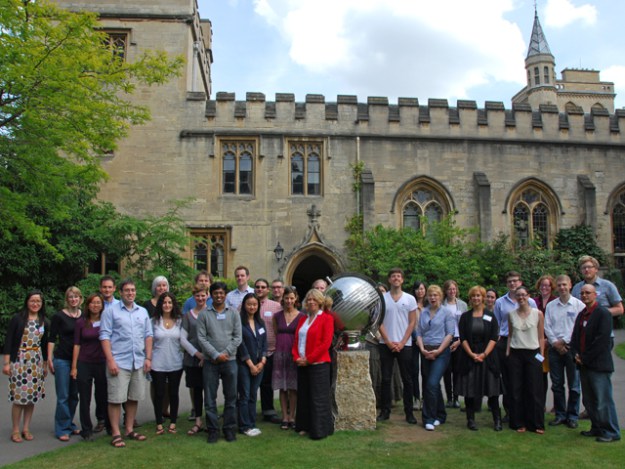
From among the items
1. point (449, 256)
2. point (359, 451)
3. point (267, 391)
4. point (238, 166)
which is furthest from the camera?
point (238, 166)

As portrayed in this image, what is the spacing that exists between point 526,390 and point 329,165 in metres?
13.4

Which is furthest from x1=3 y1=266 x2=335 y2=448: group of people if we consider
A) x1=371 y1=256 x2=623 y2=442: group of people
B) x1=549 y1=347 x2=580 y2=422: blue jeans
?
x1=549 y1=347 x2=580 y2=422: blue jeans

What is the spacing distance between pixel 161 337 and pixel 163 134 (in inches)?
521

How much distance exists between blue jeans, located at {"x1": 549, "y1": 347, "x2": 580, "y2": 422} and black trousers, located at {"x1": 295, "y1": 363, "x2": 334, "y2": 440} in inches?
117

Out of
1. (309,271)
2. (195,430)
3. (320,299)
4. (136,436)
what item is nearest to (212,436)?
(195,430)

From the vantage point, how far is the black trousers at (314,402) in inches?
256

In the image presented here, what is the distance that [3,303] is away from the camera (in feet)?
47.0

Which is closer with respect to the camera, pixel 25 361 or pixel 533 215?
pixel 25 361

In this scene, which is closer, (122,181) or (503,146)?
(122,181)

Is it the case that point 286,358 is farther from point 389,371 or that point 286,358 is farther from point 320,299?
point 389,371

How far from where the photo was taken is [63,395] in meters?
6.69

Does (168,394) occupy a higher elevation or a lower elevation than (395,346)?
lower

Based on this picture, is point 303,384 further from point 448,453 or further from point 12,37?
point 12,37

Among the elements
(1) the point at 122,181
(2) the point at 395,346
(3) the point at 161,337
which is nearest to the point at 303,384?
(2) the point at 395,346
